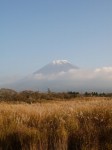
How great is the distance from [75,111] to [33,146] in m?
3.41

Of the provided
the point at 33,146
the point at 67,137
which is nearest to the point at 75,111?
the point at 67,137

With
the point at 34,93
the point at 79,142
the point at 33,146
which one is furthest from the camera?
the point at 34,93

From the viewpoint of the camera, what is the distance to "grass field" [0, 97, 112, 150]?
10500 mm

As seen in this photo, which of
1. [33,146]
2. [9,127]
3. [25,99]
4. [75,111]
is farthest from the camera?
[25,99]

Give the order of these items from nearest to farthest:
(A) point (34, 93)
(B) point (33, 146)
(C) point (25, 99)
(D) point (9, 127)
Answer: (B) point (33, 146) < (D) point (9, 127) < (C) point (25, 99) < (A) point (34, 93)

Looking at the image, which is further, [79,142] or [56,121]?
[56,121]

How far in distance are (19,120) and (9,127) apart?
779 millimetres

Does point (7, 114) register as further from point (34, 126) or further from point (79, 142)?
point (79, 142)

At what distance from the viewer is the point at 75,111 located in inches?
521

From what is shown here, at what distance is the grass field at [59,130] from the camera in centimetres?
1050

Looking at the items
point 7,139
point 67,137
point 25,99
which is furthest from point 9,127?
point 25,99

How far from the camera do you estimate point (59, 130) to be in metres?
11.0

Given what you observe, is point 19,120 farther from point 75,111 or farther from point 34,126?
point 75,111

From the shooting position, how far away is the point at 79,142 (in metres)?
10.8
